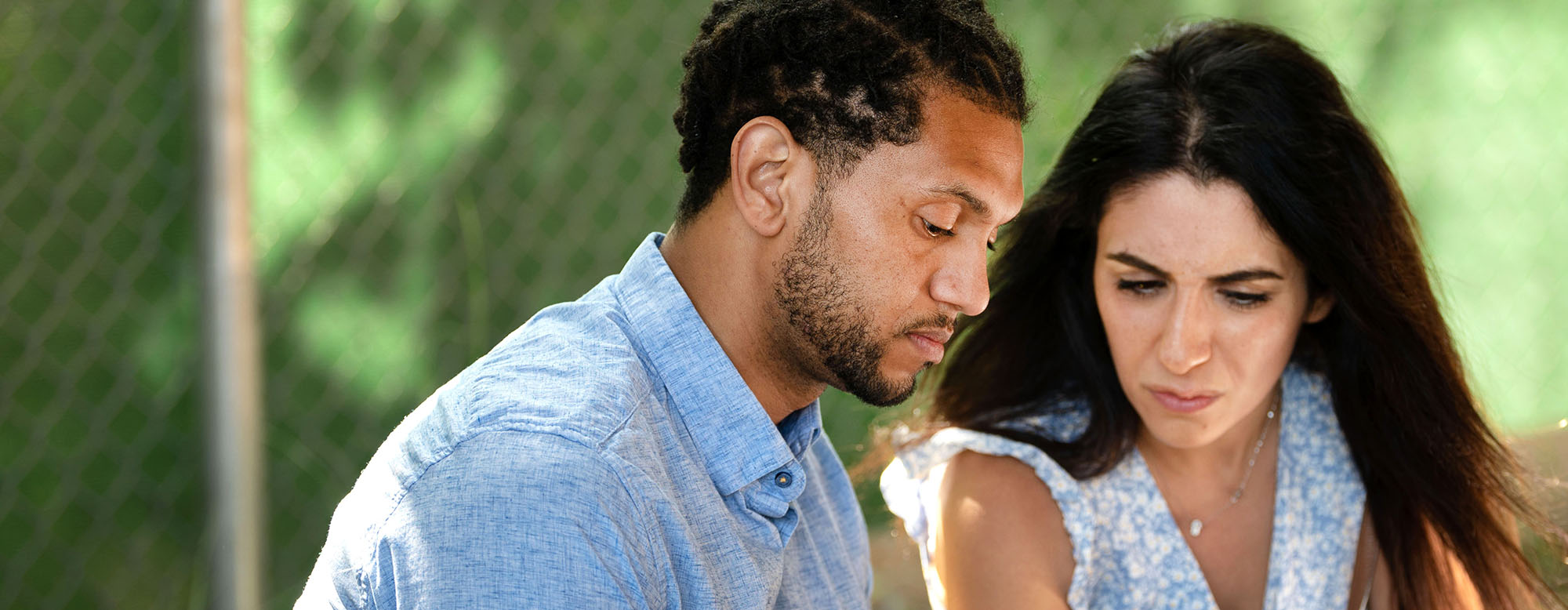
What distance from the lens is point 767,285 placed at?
59.9 inches

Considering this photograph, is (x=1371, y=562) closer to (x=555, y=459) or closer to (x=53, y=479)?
(x=555, y=459)

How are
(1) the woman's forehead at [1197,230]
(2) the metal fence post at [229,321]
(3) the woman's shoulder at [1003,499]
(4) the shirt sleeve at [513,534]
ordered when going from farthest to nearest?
1. (2) the metal fence post at [229,321]
2. (3) the woman's shoulder at [1003,499]
3. (1) the woman's forehead at [1197,230]
4. (4) the shirt sleeve at [513,534]

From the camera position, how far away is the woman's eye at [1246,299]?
2.10 metres

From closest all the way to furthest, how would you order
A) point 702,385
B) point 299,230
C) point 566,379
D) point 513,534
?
point 513,534, point 566,379, point 702,385, point 299,230

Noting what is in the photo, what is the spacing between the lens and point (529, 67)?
135 inches

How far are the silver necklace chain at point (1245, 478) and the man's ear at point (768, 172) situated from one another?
3.97 ft

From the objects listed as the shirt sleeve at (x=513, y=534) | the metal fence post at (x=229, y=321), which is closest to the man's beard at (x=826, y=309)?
the shirt sleeve at (x=513, y=534)

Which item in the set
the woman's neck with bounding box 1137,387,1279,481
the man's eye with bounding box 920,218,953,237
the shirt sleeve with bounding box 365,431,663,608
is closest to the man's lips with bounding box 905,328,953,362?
the man's eye with bounding box 920,218,953,237

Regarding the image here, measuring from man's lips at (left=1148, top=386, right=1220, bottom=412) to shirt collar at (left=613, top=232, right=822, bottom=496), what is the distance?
849 mm

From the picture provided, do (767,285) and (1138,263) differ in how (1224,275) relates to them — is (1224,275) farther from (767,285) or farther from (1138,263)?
(767,285)

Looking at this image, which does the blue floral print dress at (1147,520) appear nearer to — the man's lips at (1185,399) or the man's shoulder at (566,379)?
the man's lips at (1185,399)

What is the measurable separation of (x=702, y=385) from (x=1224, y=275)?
975 millimetres

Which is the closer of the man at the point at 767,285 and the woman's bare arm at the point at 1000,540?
the man at the point at 767,285

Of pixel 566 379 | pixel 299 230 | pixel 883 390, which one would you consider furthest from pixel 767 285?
pixel 299 230
